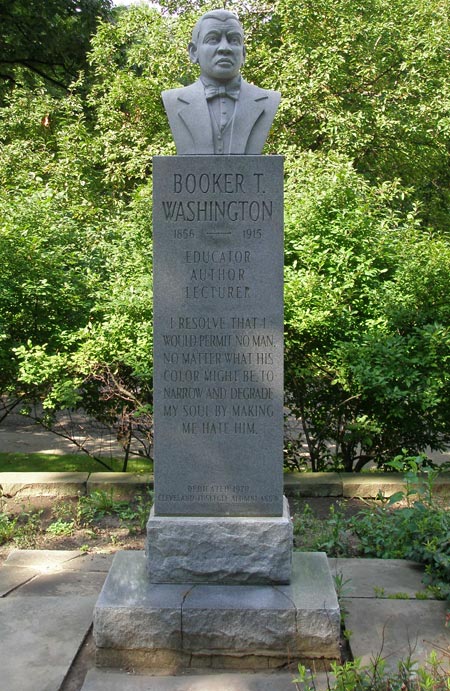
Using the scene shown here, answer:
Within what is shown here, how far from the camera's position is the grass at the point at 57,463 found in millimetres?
8383

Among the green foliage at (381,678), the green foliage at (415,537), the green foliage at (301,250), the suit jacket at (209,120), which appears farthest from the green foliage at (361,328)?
the green foliage at (381,678)

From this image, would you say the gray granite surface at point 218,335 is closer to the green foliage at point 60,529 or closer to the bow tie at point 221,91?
the bow tie at point 221,91

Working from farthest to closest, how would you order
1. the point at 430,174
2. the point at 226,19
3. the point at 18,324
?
the point at 430,174, the point at 18,324, the point at 226,19

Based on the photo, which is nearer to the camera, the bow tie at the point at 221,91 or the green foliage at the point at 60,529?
the bow tie at the point at 221,91

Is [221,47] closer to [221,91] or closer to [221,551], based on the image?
[221,91]

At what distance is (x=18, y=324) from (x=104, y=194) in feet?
15.3

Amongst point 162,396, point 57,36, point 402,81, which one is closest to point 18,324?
point 162,396

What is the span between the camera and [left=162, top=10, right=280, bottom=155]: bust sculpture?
374cm

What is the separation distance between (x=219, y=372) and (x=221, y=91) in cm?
149

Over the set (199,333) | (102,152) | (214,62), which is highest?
(102,152)

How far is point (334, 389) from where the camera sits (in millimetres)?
6473

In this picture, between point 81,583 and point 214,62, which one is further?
point 81,583

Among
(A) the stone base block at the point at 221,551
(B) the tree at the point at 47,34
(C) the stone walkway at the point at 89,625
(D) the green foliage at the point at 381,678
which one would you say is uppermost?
(B) the tree at the point at 47,34

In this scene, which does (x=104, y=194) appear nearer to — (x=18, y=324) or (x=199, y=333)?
(x=18, y=324)
